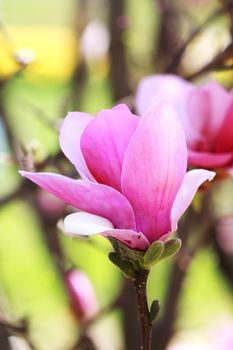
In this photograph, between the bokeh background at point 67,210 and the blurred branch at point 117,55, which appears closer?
the bokeh background at point 67,210

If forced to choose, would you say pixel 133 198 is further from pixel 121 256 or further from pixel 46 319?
pixel 46 319

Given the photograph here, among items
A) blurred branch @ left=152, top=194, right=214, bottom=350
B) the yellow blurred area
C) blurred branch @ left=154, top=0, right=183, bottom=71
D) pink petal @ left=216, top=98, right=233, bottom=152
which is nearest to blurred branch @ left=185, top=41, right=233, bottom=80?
pink petal @ left=216, top=98, right=233, bottom=152

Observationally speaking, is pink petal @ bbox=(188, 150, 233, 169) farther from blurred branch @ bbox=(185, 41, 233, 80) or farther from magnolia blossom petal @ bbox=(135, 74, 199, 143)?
blurred branch @ bbox=(185, 41, 233, 80)

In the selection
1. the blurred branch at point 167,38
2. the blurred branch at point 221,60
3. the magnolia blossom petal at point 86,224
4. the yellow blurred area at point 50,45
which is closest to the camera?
the magnolia blossom petal at point 86,224

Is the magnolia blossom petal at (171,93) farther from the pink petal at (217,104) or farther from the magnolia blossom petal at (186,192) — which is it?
the magnolia blossom petal at (186,192)

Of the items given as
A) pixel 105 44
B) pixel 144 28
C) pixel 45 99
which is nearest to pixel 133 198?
pixel 105 44

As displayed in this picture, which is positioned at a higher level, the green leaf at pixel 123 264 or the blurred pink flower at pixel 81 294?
the green leaf at pixel 123 264

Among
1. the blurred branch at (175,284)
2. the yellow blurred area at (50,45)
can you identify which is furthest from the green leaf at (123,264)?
the yellow blurred area at (50,45)

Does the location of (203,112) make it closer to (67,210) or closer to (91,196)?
(91,196)

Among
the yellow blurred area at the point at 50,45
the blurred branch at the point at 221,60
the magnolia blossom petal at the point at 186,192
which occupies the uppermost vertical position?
the magnolia blossom petal at the point at 186,192
